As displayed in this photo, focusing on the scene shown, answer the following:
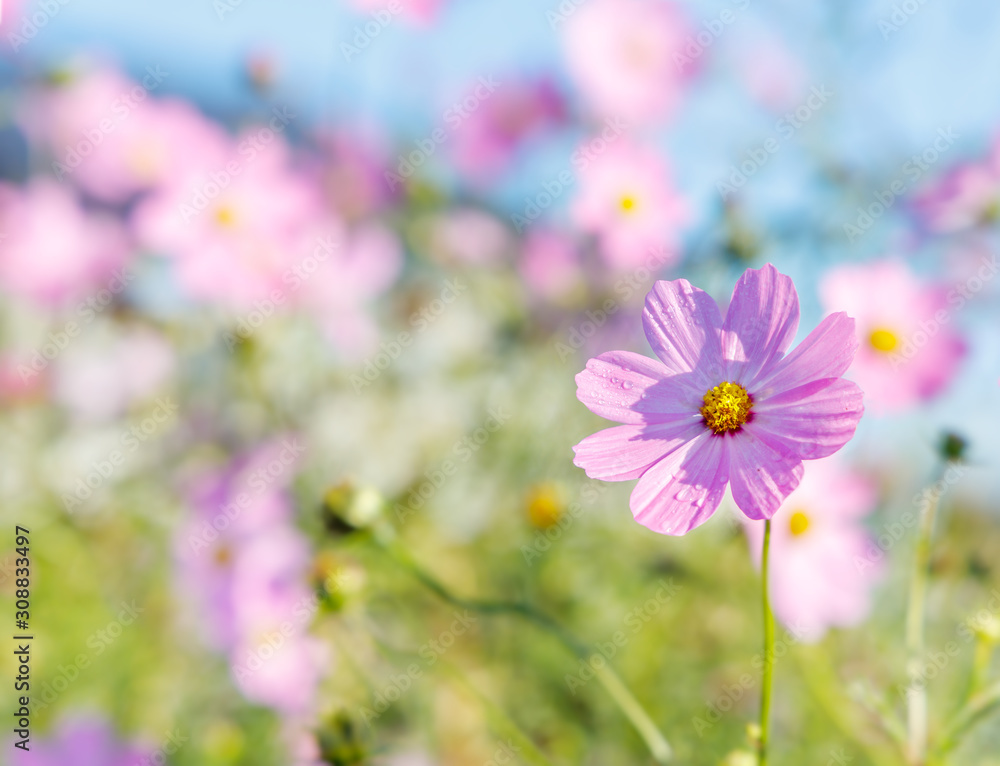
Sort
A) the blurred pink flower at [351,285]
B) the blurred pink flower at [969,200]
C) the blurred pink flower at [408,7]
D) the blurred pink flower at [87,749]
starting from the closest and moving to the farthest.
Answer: the blurred pink flower at [87,749]
the blurred pink flower at [969,200]
the blurred pink flower at [408,7]
the blurred pink flower at [351,285]

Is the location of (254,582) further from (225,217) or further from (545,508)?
(225,217)

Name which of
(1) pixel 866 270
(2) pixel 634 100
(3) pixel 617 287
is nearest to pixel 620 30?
(2) pixel 634 100

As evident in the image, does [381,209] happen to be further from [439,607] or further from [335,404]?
[439,607]

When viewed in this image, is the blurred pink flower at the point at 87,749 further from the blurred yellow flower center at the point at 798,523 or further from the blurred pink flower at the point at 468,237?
the blurred pink flower at the point at 468,237

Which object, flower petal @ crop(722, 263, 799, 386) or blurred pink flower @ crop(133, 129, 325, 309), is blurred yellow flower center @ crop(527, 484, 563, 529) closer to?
flower petal @ crop(722, 263, 799, 386)

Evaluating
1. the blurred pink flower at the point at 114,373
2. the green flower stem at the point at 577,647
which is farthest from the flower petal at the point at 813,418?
the blurred pink flower at the point at 114,373

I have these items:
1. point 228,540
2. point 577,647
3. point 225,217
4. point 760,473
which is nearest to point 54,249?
point 225,217
